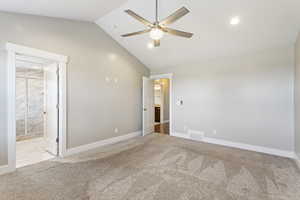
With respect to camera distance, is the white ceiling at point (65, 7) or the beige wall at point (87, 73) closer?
the white ceiling at point (65, 7)

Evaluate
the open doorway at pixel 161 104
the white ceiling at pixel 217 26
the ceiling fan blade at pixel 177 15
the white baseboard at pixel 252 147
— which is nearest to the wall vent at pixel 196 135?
the white baseboard at pixel 252 147

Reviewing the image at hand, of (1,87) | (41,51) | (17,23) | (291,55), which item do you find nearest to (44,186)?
(1,87)

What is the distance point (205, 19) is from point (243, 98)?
7.65ft

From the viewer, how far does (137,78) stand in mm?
5305

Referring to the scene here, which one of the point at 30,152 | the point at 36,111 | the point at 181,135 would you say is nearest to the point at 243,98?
the point at 181,135

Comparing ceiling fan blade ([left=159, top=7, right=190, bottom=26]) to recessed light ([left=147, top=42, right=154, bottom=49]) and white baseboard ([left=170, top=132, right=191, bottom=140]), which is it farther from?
A: white baseboard ([left=170, top=132, right=191, bottom=140])

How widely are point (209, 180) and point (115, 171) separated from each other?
5.44ft

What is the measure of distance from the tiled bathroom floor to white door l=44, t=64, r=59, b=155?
0.19 meters

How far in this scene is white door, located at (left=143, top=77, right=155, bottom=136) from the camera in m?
5.36

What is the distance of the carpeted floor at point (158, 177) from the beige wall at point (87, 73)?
30.9 inches

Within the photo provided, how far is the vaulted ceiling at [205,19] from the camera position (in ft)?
8.50

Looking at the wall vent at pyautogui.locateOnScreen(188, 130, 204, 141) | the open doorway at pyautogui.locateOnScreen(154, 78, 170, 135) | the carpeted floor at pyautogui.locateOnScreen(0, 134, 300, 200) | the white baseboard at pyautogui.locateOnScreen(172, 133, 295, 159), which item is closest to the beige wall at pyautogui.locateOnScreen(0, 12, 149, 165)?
the carpeted floor at pyautogui.locateOnScreen(0, 134, 300, 200)

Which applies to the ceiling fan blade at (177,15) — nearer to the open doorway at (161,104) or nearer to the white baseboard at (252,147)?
the white baseboard at (252,147)

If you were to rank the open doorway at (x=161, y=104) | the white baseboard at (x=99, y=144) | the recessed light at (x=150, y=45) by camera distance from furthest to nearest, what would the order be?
1. the open doorway at (x=161, y=104)
2. the recessed light at (x=150, y=45)
3. the white baseboard at (x=99, y=144)
